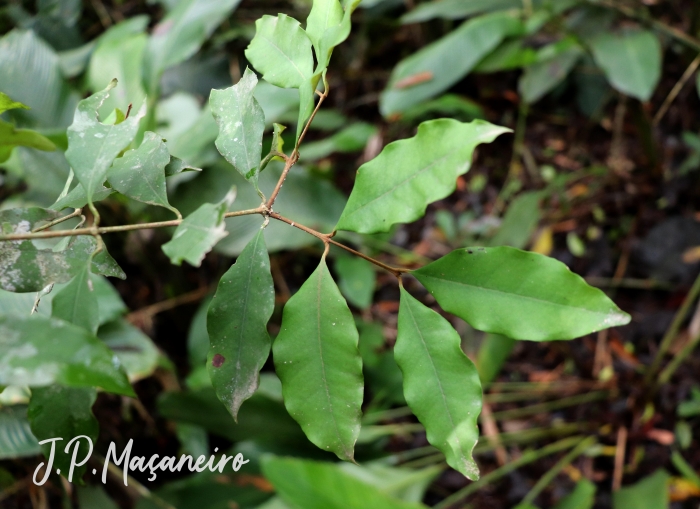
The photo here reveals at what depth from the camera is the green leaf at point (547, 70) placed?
4.92ft

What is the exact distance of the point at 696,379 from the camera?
130cm

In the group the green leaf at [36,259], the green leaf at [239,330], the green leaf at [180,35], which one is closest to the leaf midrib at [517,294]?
the green leaf at [239,330]

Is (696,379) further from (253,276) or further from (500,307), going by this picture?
(253,276)

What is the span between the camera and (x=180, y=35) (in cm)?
132

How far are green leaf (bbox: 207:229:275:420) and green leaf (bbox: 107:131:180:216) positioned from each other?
0.29 feet

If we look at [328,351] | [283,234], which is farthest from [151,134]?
[283,234]

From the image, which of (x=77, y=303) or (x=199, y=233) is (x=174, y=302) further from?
(x=199, y=233)

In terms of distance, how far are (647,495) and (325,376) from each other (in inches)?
36.0

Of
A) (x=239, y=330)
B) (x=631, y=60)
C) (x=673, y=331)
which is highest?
(x=239, y=330)

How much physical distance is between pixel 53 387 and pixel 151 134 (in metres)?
0.22

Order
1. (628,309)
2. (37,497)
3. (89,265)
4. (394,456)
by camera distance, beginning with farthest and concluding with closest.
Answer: (628,309) → (394,456) → (37,497) → (89,265)

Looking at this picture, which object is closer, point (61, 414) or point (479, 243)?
point (61, 414)

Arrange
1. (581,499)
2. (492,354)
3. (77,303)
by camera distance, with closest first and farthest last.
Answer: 1. (77,303)
2. (581,499)
3. (492,354)

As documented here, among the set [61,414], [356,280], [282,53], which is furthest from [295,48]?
[356,280]
